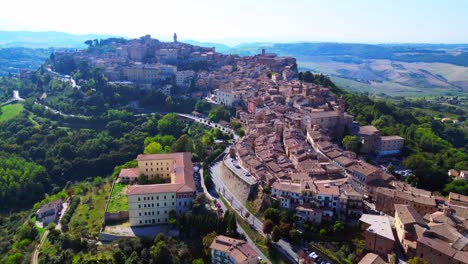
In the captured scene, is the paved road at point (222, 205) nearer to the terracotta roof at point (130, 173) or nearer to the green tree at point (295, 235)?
the green tree at point (295, 235)

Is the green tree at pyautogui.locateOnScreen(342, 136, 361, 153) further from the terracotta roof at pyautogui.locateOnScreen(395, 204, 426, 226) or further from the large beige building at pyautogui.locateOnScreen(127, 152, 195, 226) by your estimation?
the large beige building at pyautogui.locateOnScreen(127, 152, 195, 226)

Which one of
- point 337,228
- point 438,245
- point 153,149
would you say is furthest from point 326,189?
point 153,149

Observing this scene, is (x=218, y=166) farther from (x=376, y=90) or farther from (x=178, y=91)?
(x=376, y=90)

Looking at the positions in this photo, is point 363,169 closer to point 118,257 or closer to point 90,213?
point 118,257

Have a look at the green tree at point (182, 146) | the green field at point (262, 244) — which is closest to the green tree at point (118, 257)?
the green field at point (262, 244)

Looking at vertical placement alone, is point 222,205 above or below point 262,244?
above

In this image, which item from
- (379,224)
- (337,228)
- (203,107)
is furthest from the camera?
(203,107)
